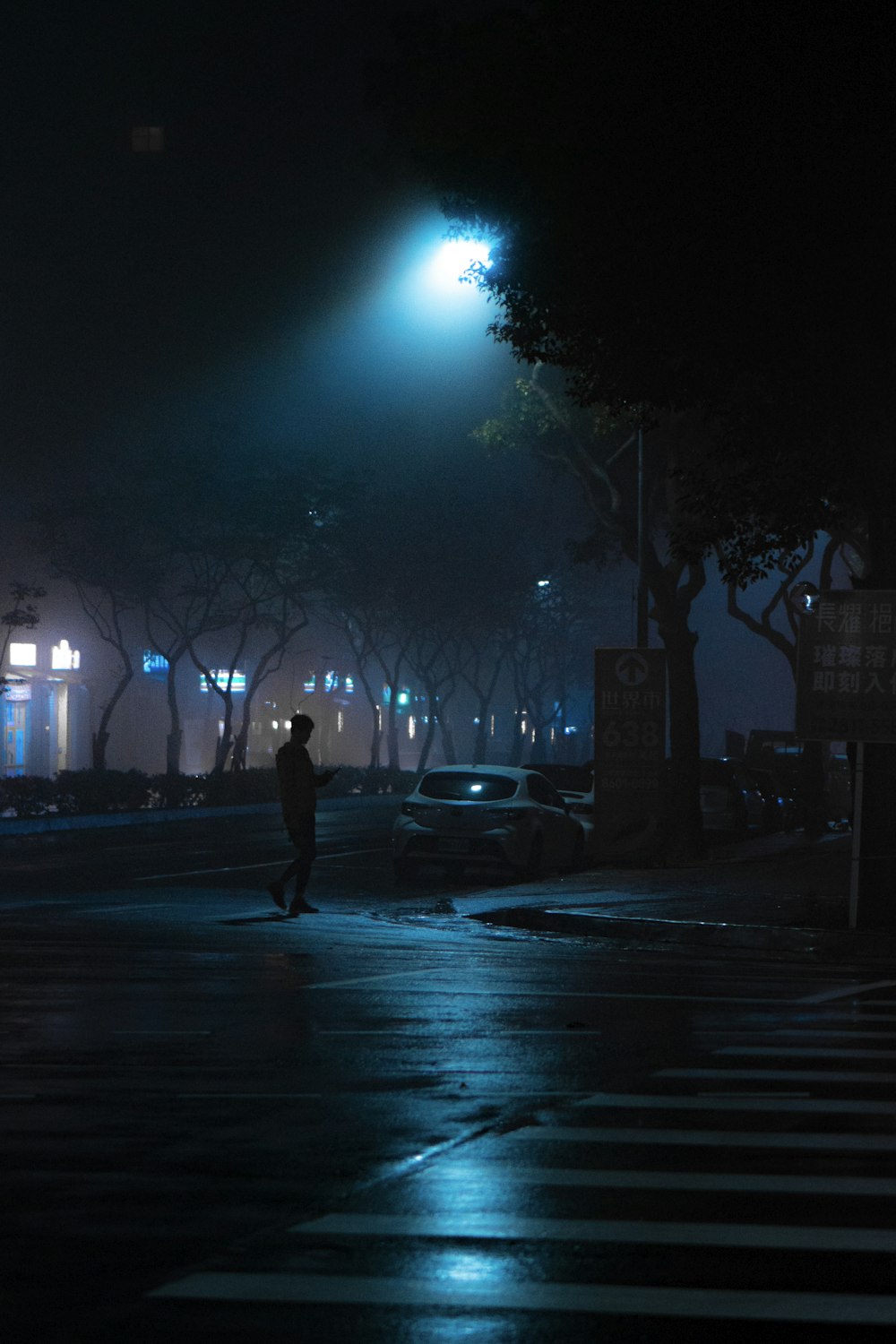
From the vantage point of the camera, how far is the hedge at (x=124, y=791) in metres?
42.4

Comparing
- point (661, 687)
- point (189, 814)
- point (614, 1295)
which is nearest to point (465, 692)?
point (189, 814)

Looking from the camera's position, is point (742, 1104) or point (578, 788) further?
point (578, 788)

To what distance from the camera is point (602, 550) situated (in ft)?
138

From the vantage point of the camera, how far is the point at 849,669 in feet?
64.1

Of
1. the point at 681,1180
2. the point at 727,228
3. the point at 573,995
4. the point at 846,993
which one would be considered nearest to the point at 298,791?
the point at 727,228

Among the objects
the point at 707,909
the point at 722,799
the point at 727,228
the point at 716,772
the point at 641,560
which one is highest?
the point at 727,228

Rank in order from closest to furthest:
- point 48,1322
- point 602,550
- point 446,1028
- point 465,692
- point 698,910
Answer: point 48,1322
point 446,1028
point 698,910
point 602,550
point 465,692

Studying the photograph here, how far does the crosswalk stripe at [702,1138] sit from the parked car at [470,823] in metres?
17.8

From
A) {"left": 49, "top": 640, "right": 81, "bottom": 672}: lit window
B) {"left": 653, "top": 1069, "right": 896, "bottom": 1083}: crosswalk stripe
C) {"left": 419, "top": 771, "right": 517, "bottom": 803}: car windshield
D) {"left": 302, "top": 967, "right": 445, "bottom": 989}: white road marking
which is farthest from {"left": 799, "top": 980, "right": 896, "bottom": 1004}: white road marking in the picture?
{"left": 49, "top": 640, "right": 81, "bottom": 672}: lit window

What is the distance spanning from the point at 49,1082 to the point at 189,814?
126 ft

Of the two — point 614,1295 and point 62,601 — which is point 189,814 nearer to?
point 62,601

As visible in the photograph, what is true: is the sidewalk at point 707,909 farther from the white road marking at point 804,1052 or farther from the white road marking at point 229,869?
the white road marking at point 804,1052

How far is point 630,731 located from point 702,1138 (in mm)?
20056

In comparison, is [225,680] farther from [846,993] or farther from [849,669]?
[846,993]
